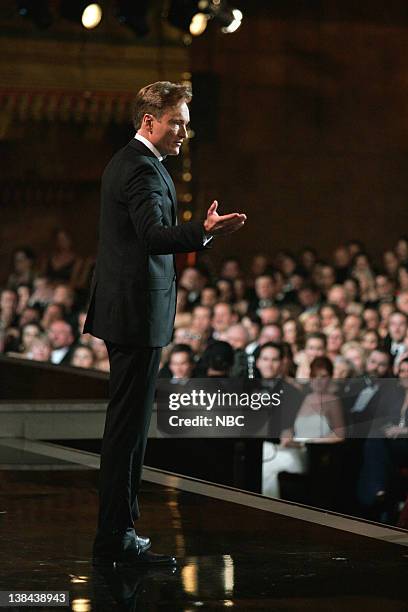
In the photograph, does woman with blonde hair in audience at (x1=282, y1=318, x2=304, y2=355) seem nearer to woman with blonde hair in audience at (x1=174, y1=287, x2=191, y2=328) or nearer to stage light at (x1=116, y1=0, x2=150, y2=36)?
woman with blonde hair in audience at (x1=174, y1=287, x2=191, y2=328)

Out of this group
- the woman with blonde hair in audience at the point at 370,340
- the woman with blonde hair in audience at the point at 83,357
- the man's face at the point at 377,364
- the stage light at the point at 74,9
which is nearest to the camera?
the man's face at the point at 377,364

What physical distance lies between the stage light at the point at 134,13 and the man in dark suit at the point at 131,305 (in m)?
10.0

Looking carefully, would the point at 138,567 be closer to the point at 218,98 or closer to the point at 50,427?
the point at 50,427

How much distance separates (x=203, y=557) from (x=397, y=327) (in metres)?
5.59

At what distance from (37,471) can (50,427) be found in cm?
92

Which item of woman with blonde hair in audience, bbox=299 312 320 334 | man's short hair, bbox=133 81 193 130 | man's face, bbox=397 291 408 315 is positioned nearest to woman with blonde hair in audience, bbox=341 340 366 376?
woman with blonde hair in audience, bbox=299 312 320 334

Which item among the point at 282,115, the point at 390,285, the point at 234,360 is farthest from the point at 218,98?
the point at 234,360

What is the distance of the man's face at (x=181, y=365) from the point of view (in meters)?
8.13

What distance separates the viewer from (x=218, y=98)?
18.3 meters

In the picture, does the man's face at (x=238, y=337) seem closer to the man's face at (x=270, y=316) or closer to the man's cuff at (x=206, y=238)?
the man's face at (x=270, y=316)

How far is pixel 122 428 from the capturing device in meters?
3.83

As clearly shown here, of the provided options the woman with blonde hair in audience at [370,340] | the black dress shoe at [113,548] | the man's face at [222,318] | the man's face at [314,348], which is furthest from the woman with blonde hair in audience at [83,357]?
the black dress shoe at [113,548]

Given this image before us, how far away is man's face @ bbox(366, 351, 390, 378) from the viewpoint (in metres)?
8.24

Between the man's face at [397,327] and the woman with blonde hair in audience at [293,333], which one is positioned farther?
the woman with blonde hair in audience at [293,333]
